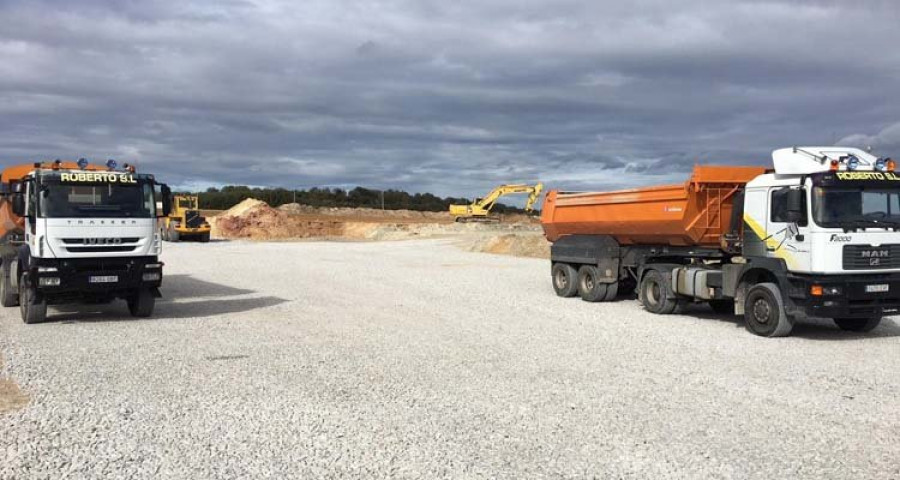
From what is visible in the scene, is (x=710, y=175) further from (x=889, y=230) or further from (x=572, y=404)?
(x=572, y=404)

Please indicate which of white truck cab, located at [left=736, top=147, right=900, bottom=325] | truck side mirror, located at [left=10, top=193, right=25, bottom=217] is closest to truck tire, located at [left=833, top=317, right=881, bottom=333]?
white truck cab, located at [left=736, top=147, right=900, bottom=325]

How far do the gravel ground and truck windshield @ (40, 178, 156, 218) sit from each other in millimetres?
1955

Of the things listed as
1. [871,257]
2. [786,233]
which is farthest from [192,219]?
[871,257]

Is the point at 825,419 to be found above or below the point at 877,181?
below

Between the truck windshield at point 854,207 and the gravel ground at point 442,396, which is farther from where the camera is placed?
the truck windshield at point 854,207

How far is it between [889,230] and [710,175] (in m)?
3.22

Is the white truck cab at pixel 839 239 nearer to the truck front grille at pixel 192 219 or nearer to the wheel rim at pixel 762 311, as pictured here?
the wheel rim at pixel 762 311

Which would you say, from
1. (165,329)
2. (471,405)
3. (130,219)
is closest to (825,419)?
(471,405)

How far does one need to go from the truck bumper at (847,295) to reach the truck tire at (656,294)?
3.44 meters

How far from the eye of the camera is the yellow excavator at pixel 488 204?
207 ft

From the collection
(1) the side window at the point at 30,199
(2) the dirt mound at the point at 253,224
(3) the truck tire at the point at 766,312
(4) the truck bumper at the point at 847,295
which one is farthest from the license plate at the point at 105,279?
(2) the dirt mound at the point at 253,224

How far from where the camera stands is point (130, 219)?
1405cm

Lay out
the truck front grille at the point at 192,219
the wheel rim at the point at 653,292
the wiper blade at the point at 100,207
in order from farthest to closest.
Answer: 1. the truck front grille at the point at 192,219
2. the wheel rim at the point at 653,292
3. the wiper blade at the point at 100,207

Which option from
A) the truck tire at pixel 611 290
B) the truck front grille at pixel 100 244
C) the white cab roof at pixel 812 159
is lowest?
the truck tire at pixel 611 290
